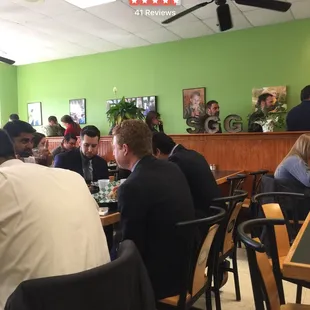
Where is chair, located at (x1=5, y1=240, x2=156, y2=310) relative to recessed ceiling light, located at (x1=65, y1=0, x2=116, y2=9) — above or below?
below

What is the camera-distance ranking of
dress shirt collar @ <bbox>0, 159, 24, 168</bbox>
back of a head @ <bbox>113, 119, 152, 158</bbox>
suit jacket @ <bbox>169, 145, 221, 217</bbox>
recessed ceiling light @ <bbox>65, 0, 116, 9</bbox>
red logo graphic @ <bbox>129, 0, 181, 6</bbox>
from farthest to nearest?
recessed ceiling light @ <bbox>65, 0, 116, 9</bbox> < red logo graphic @ <bbox>129, 0, 181, 6</bbox> < suit jacket @ <bbox>169, 145, 221, 217</bbox> < back of a head @ <bbox>113, 119, 152, 158</bbox> < dress shirt collar @ <bbox>0, 159, 24, 168</bbox>

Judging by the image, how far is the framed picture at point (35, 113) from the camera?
8.45m

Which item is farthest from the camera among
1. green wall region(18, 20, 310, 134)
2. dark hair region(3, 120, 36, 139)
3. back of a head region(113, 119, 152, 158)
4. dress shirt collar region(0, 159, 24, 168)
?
green wall region(18, 20, 310, 134)

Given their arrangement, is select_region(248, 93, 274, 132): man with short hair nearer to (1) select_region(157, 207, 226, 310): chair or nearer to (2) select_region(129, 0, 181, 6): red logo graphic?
(2) select_region(129, 0, 181, 6): red logo graphic

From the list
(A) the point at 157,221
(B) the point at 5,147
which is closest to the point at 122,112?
(A) the point at 157,221

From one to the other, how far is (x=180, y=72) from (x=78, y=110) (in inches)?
99.7

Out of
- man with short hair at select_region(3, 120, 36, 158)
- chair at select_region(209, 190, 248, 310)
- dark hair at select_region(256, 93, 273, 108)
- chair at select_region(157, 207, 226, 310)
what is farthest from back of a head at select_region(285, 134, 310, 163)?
dark hair at select_region(256, 93, 273, 108)

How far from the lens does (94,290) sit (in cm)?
93

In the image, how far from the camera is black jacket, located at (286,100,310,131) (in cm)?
454

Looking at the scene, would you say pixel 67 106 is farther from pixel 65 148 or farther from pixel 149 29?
pixel 65 148

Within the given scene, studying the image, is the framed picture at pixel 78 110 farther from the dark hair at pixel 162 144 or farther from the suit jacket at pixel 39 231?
the suit jacket at pixel 39 231

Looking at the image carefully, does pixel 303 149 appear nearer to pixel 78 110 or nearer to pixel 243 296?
pixel 243 296

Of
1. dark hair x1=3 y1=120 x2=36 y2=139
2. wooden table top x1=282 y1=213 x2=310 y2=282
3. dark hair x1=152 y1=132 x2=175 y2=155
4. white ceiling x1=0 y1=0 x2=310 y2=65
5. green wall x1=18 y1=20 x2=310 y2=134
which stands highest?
white ceiling x1=0 y1=0 x2=310 y2=65

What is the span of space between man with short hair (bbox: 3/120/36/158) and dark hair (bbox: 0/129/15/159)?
123cm
